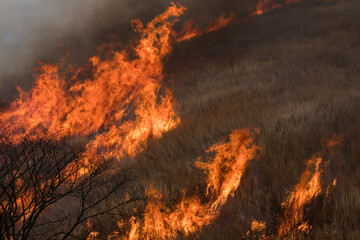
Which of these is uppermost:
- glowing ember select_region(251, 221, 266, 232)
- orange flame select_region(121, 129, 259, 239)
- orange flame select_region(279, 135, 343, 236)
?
orange flame select_region(121, 129, 259, 239)

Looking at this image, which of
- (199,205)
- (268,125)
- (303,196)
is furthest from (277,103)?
(199,205)

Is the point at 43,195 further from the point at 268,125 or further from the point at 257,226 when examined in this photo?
the point at 268,125

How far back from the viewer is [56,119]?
21.2ft

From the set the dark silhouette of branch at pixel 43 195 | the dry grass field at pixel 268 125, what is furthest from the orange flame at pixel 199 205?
the dark silhouette of branch at pixel 43 195

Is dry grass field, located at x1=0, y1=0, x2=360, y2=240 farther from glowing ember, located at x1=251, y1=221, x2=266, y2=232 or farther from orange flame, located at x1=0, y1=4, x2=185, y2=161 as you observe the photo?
orange flame, located at x1=0, y1=4, x2=185, y2=161

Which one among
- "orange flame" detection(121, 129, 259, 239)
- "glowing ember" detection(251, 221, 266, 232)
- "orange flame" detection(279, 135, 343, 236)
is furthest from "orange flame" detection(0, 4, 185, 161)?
"glowing ember" detection(251, 221, 266, 232)

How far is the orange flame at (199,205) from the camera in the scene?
2055 mm

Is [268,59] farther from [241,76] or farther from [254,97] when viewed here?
[254,97]

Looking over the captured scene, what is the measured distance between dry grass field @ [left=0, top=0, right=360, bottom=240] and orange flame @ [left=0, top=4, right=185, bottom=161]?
3.36 ft

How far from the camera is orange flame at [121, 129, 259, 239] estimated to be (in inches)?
80.9

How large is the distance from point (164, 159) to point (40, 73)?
493cm

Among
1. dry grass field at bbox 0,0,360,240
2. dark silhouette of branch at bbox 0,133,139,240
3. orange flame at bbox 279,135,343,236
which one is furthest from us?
dry grass field at bbox 0,0,360,240

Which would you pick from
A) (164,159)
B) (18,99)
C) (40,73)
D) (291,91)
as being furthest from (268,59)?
(18,99)

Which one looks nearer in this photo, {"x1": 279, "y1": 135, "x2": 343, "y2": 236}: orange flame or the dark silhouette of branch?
the dark silhouette of branch
